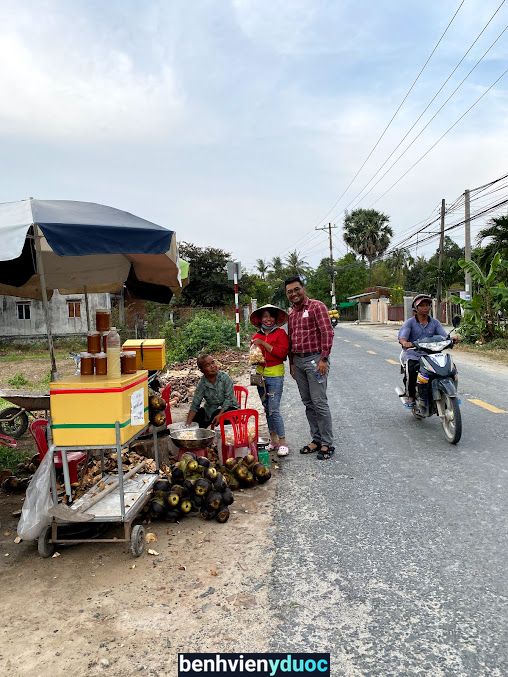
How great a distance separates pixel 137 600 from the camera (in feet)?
10.8

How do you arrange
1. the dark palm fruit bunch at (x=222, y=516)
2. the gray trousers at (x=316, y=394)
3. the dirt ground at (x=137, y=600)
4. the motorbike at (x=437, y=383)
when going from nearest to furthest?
the dirt ground at (x=137, y=600), the dark palm fruit bunch at (x=222, y=516), the gray trousers at (x=316, y=394), the motorbike at (x=437, y=383)

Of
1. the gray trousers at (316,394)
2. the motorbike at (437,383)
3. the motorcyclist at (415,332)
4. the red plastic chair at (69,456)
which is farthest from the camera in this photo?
the motorcyclist at (415,332)

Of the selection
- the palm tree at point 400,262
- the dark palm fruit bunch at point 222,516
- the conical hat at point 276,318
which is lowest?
the dark palm fruit bunch at point 222,516

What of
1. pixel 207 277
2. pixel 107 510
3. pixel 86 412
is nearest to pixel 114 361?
pixel 86 412

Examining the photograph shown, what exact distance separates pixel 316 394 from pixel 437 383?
175cm

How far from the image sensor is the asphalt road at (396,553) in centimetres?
278

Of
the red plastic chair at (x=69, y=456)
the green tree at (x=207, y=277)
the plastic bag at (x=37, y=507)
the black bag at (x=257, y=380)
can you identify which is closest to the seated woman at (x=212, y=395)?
the black bag at (x=257, y=380)

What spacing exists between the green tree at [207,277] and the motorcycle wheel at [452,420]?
3284cm

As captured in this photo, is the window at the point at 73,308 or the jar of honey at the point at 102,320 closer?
the jar of honey at the point at 102,320

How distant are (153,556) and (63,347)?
2746 centimetres

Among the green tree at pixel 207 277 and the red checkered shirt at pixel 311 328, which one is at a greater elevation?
the green tree at pixel 207 277

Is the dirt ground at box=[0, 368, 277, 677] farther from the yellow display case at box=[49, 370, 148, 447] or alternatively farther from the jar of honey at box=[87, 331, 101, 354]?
the jar of honey at box=[87, 331, 101, 354]

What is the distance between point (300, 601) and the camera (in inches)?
126

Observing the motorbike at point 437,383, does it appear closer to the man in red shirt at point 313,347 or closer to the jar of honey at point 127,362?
the man in red shirt at point 313,347
